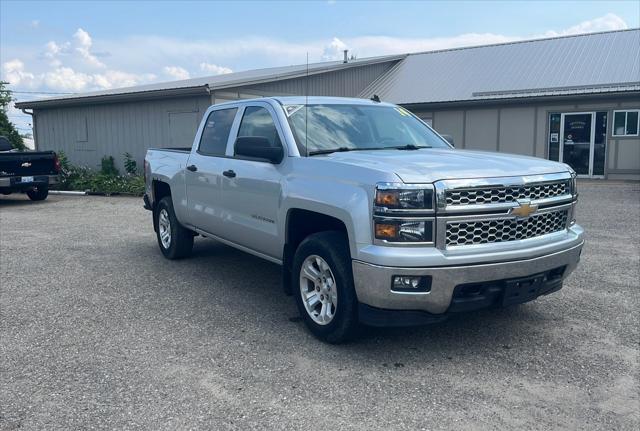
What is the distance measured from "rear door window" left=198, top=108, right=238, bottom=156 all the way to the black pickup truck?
9.76 metres

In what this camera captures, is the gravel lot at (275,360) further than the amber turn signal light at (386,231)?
No

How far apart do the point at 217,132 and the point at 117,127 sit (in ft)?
49.7

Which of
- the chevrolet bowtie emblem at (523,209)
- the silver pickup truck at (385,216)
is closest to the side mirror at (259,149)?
the silver pickup truck at (385,216)

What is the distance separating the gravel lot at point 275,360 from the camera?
345cm

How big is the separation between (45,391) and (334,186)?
2.40 m

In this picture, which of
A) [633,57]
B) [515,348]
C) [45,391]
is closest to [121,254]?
[45,391]

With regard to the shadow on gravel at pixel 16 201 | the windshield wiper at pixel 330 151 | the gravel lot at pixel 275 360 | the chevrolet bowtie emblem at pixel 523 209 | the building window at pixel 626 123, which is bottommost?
the gravel lot at pixel 275 360

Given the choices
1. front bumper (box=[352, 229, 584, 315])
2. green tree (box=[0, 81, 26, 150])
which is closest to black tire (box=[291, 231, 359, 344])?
front bumper (box=[352, 229, 584, 315])

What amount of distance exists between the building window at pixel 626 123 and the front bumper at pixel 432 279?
16423 mm

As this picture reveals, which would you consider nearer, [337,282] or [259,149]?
[337,282]

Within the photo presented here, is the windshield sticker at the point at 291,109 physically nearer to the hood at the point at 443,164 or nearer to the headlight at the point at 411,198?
the hood at the point at 443,164

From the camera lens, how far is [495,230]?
406 centimetres

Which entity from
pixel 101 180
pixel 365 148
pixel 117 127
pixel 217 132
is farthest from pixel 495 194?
pixel 117 127

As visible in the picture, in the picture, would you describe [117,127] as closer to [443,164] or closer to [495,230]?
[443,164]
